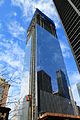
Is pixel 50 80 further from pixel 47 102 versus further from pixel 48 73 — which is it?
pixel 47 102

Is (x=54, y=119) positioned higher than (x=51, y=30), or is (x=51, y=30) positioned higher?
(x=51, y=30)

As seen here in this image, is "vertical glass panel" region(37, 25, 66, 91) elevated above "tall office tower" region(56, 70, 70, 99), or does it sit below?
above

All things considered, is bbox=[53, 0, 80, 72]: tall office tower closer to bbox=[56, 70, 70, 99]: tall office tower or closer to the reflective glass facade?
the reflective glass facade

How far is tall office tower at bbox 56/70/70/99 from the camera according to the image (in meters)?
137

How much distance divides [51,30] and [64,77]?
6321cm

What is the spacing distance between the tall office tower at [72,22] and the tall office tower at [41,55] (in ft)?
150

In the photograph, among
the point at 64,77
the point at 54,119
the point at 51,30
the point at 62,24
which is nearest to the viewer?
the point at 54,119

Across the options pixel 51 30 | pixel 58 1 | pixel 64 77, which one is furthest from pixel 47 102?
pixel 51 30

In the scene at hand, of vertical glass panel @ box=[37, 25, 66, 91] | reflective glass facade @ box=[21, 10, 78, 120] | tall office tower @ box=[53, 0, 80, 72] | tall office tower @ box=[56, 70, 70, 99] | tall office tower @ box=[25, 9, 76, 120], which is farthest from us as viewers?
vertical glass panel @ box=[37, 25, 66, 91]

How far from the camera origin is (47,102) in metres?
110

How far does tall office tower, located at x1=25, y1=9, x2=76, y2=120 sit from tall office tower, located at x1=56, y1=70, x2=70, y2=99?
14.2 feet

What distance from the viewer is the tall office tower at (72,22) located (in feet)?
267

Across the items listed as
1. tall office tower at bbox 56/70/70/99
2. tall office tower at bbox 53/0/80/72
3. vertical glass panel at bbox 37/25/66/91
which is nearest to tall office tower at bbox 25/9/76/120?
vertical glass panel at bbox 37/25/66/91

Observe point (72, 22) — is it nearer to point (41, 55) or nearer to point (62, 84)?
point (41, 55)
